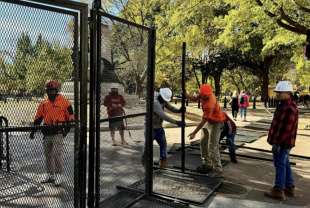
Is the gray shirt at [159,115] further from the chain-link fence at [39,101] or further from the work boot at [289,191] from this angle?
the chain-link fence at [39,101]

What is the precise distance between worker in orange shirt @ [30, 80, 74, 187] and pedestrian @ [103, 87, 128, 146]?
0.80 m

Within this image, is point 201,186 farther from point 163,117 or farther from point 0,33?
point 0,33

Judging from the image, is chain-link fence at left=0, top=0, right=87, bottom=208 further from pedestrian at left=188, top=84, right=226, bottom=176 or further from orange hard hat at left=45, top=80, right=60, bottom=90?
pedestrian at left=188, top=84, right=226, bottom=176

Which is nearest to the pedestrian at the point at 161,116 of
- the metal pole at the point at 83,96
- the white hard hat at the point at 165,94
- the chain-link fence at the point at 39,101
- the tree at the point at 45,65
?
the white hard hat at the point at 165,94

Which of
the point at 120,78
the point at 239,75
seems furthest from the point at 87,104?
the point at 239,75

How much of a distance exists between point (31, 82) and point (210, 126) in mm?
4653

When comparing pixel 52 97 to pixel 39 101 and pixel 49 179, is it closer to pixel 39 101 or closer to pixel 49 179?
pixel 39 101

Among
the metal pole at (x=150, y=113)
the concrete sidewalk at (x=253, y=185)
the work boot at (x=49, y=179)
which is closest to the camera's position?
the work boot at (x=49, y=179)

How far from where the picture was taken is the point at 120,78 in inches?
223

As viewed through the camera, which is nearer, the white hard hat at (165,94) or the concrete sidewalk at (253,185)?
the concrete sidewalk at (253,185)

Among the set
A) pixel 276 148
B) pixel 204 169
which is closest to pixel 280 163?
pixel 276 148

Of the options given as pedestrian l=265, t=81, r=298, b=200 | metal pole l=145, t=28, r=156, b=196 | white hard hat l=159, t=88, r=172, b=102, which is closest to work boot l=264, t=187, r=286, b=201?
pedestrian l=265, t=81, r=298, b=200

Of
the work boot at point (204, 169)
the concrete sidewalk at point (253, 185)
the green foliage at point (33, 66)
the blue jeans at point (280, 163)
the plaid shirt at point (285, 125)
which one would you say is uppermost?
the green foliage at point (33, 66)

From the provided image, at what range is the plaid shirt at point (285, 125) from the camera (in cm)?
666
